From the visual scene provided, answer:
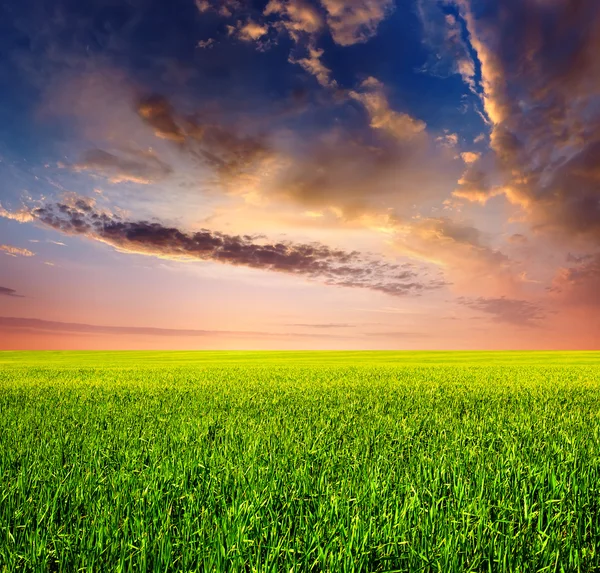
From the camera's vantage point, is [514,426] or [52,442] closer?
[52,442]

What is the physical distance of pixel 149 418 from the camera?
35.0ft

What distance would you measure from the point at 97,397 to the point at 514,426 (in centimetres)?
1314

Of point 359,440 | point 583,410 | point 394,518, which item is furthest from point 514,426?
point 394,518

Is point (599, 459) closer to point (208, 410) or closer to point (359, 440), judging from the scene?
point (359, 440)

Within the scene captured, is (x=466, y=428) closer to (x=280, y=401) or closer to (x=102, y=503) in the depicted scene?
(x=280, y=401)

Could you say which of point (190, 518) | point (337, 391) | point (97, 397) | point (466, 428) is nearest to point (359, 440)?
point (466, 428)

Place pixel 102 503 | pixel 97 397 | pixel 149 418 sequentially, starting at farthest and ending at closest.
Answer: pixel 97 397 < pixel 149 418 < pixel 102 503

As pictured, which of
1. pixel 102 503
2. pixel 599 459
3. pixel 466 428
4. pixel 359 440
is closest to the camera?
pixel 102 503

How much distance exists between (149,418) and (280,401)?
439 cm

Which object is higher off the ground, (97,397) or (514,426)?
(514,426)

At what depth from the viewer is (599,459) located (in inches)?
251

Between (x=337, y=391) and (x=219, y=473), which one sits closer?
(x=219, y=473)

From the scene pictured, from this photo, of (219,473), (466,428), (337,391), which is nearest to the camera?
(219,473)

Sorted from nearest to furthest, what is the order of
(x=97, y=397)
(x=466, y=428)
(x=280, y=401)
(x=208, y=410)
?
(x=466, y=428) < (x=208, y=410) < (x=280, y=401) < (x=97, y=397)
